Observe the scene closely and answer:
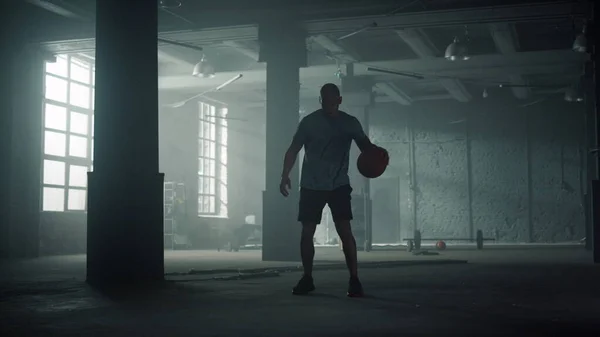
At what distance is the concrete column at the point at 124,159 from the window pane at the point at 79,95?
1115 centimetres

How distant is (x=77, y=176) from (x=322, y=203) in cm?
1348

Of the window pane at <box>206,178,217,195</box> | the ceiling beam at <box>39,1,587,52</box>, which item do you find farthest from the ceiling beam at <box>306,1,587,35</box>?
the window pane at <box>206,178,217,195</box>

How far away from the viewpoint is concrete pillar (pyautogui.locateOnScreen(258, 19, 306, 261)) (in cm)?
1320

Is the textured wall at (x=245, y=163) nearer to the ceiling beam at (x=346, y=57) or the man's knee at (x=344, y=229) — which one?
the ceiling beam at (x=346, y=57)

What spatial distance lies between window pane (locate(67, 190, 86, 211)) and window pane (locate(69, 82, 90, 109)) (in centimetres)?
211

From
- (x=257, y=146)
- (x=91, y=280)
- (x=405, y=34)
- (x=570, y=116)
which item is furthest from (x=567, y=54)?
(x=91, y=280)

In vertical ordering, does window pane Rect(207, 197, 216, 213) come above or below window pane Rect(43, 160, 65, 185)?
below

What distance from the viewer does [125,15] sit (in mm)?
7148

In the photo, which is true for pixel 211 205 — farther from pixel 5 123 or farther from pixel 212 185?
pixel 5 123

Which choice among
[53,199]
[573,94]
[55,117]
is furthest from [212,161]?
[573,94]

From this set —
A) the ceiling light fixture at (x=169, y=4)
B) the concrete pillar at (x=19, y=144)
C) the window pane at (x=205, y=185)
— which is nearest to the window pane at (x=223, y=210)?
the window pane at (x=205, y=185)

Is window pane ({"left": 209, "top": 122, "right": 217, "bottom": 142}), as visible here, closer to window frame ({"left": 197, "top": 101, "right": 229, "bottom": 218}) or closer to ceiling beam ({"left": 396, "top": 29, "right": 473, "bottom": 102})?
window frame ({"left": 197, "top": 101, "right": 229, "bottom": 218})

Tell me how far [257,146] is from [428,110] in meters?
6.32

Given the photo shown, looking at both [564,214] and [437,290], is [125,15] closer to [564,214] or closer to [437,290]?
[437,290]
